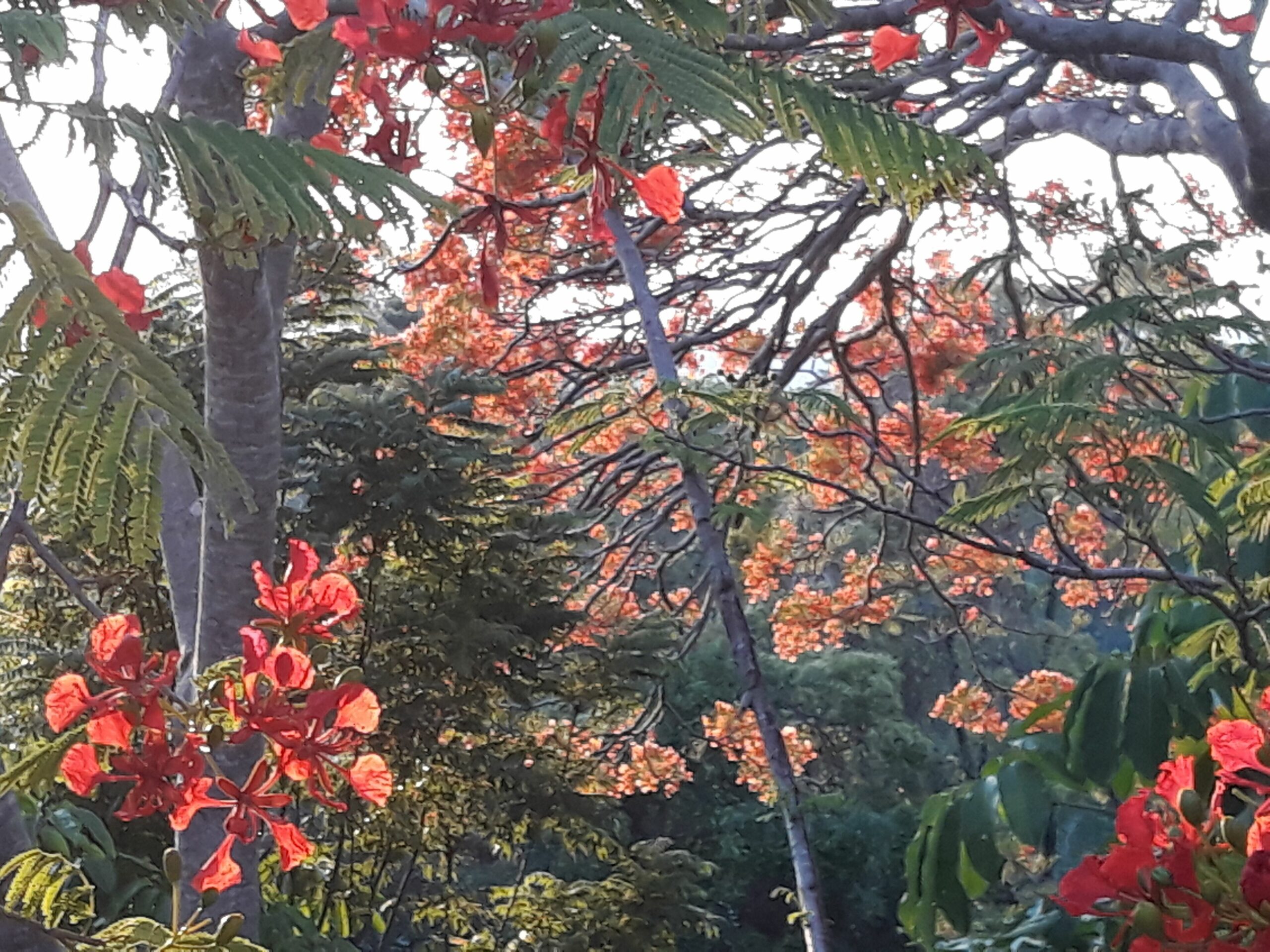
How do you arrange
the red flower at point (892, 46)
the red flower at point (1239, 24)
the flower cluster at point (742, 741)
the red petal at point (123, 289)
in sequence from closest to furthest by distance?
the red petal at point (123, 289)
the red flower at point (892, 46)
the red flower at point (1239, 24)
the flower cluster at point (742, 741)

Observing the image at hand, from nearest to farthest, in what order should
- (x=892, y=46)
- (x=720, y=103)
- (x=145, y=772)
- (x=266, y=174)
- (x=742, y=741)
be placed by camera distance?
(x=720, y=103) < (x=266, y=174) < (x=145, y=772) < (x=892, y=46) < (x=742, y=741)

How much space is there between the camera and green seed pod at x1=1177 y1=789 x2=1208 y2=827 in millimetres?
857

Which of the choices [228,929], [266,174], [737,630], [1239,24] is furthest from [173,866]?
[737,630]

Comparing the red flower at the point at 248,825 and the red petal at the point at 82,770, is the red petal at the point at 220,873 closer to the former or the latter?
the red flower at the point at 248,825

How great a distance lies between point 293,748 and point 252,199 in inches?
17.8

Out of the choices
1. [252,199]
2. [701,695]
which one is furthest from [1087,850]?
[701,695]

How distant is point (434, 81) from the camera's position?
847 mm

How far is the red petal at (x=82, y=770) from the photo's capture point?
3.10ft

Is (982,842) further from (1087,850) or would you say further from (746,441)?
(746,441)

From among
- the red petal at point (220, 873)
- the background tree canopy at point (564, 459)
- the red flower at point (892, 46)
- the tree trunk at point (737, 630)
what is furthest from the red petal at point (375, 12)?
the tree trunk at point (737, 630)

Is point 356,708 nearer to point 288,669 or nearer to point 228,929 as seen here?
point 288,669

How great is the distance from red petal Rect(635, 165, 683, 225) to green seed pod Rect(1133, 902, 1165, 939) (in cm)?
62

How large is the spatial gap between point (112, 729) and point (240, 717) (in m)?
0.11

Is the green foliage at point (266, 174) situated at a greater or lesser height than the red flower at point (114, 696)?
greater
